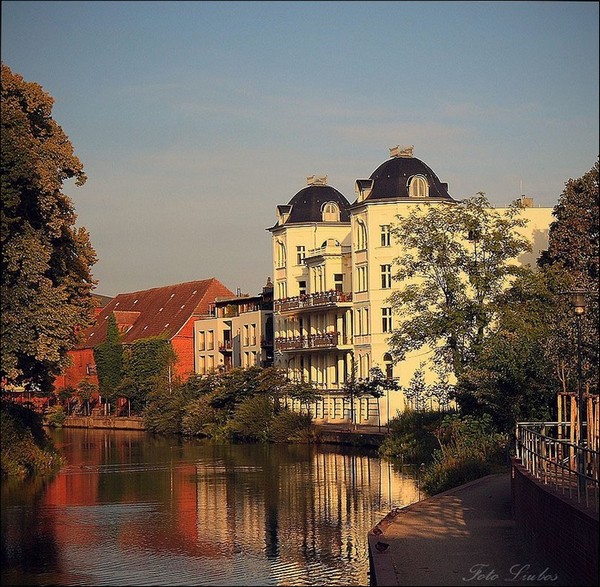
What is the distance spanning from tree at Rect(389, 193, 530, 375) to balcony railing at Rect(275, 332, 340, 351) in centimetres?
1688

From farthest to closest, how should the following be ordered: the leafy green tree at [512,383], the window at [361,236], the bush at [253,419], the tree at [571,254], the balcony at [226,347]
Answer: the balcony at [226,347] < the window at [361,236] < the bush at [253,419] < the leafy green tree at [512,383] < the tree at [571,254]

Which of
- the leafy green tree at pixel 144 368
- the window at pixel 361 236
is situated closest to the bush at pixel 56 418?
the leafy green tree at pixel 144 368

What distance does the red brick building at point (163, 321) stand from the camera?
9531 centimetres

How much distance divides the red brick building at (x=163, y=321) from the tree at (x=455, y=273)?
40958mm

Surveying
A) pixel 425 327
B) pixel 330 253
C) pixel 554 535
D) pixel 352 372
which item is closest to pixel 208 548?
pixel 554 535

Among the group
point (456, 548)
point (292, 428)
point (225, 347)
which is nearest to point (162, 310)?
point (225, 347)

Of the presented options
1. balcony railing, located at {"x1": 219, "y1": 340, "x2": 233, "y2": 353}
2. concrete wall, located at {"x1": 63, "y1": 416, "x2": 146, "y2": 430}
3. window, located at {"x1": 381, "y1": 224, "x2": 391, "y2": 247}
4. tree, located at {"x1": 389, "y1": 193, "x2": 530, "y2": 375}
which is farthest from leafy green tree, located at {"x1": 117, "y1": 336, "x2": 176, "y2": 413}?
tree, located at {"x1": 389, "y1": 193, "x2": 530, "y2": 375}

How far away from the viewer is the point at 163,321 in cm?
10025

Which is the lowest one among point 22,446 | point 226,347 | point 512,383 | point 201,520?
point 201,520

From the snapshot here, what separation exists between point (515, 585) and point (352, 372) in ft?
167

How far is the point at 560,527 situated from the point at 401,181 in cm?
5076

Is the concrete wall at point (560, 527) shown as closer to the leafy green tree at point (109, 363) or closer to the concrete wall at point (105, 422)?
the concrete wall at point (105, 422)

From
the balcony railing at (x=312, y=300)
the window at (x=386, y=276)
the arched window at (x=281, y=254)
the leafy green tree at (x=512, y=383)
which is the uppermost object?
the arched window at (x=281, y=254)

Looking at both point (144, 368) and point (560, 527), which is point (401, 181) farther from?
point (560, 527)
